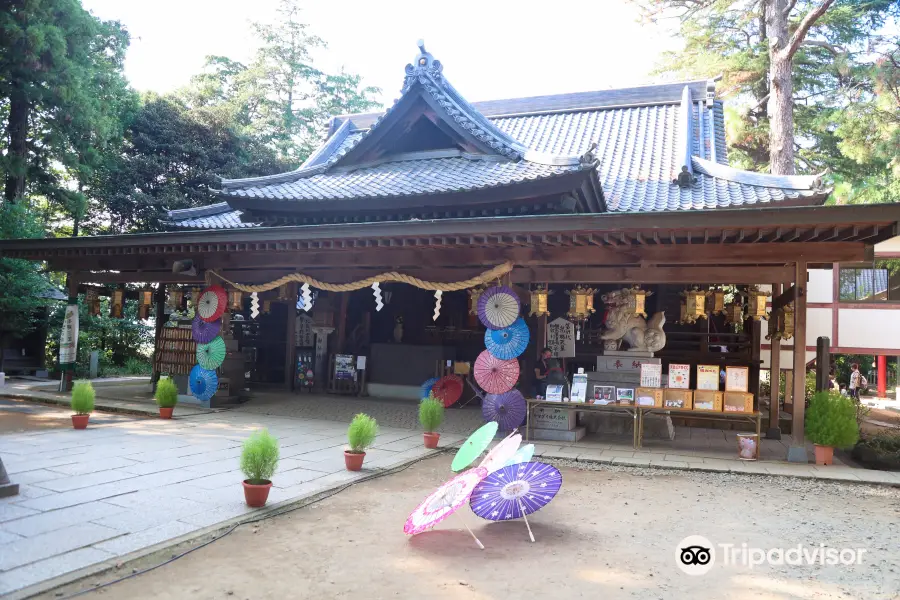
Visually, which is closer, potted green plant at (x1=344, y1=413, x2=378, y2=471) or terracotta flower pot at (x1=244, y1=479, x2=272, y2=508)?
terracotta flower pot at (x1=244, y1=479, x2=272, y2=508)

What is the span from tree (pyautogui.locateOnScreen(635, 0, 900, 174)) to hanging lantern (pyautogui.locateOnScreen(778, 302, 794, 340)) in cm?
936

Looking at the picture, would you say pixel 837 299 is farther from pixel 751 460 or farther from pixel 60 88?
pixel 60 88

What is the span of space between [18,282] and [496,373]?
48.8ft

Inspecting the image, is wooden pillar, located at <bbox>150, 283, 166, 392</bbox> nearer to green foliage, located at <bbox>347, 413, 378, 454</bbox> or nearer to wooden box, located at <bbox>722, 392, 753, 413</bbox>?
green foliage, located at <bbox>347, 413, 378, 454</bbox>

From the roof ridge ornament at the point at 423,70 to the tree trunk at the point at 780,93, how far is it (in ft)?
33.7

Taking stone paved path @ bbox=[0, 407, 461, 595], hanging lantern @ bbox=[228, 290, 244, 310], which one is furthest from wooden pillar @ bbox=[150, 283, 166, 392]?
stone paved path @ bbox=[0, 407, 461, 595]

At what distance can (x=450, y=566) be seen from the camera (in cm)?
459

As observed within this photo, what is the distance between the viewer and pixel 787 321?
9.32 m

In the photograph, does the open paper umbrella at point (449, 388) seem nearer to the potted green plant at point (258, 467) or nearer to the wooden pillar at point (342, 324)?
the wooden pillar at point (342, 324)

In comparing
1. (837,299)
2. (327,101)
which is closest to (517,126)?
(837,299)

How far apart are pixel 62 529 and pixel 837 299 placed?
708 inches

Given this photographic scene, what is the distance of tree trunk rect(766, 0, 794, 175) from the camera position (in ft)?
56.5

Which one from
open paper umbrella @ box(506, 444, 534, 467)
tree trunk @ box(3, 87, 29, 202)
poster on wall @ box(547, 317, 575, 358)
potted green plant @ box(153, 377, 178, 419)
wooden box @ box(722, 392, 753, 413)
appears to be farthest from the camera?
tree trunk @ box(3, 87, 29, 202)

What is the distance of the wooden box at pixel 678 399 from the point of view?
9.01m
